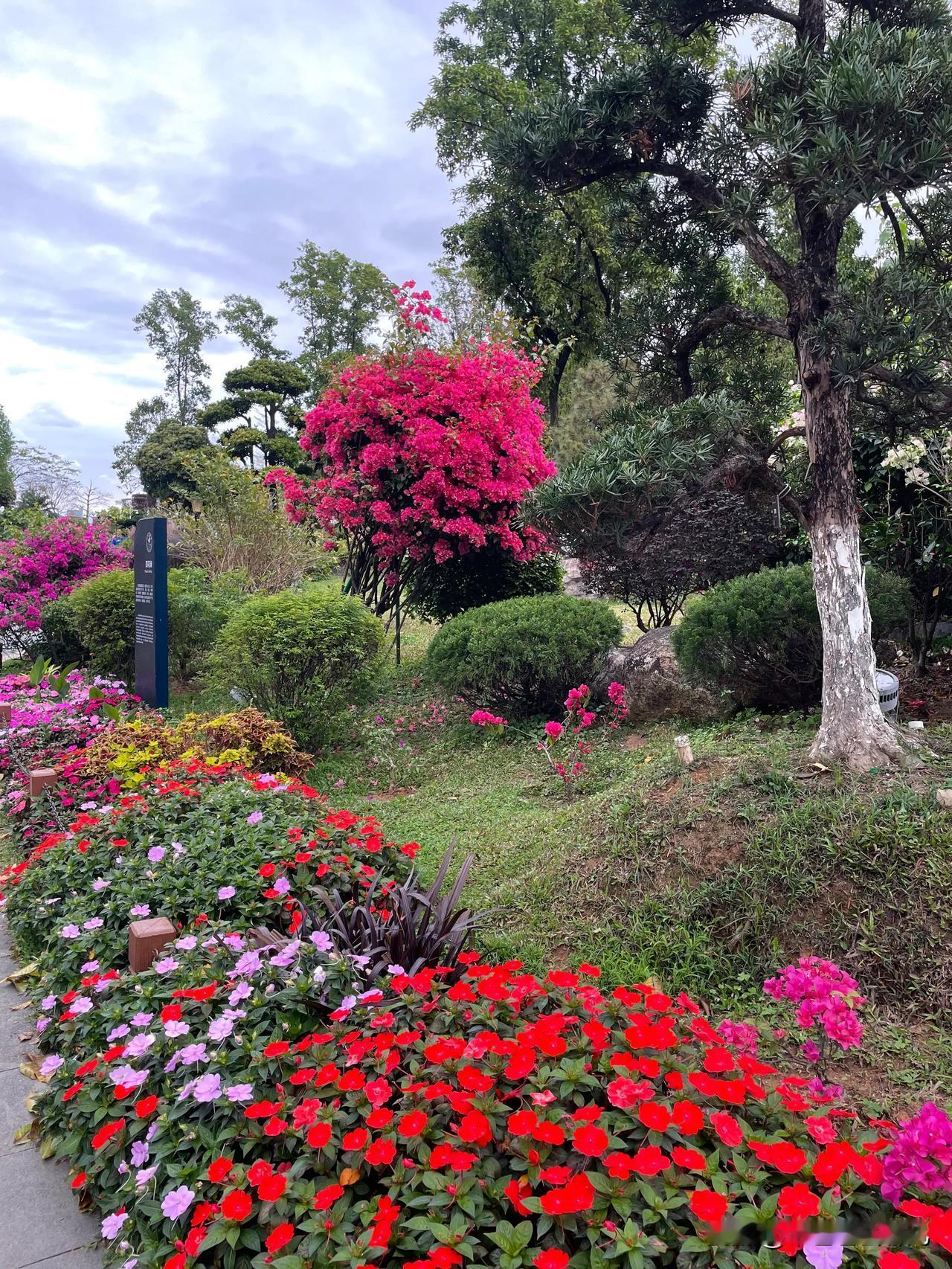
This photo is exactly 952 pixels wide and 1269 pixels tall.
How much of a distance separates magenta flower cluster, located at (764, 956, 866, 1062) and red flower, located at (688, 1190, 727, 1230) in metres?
0.57

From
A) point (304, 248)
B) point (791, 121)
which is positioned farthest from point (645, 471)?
point (304, 248)

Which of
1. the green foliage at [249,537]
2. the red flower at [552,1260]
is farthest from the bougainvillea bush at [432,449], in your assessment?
the red flower at [552,1260]

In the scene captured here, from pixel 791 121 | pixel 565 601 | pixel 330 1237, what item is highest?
pixel 791 121

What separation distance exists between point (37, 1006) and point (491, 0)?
769 inches

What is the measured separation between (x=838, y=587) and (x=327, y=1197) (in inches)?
118

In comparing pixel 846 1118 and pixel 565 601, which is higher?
pixel 565 601

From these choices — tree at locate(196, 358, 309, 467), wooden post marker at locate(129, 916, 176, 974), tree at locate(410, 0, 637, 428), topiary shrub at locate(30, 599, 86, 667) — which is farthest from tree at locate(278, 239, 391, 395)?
wooden post marker at locate(129, 916, 176, 974)

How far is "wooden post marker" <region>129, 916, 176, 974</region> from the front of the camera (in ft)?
8.00

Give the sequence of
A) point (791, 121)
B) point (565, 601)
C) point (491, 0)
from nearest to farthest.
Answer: point (791, 121), point (565, 601), point (491, 0)

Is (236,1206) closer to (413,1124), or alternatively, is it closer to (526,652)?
(413,1124)

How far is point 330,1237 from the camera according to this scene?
53.2 inches

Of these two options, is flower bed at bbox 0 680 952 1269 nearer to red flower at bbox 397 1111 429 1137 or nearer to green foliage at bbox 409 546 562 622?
red flower at bbox 397 1111 429 1137

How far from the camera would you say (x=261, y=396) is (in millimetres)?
29641

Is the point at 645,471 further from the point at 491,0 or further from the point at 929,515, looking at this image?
the point at 491,0
